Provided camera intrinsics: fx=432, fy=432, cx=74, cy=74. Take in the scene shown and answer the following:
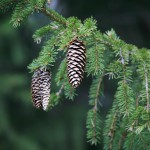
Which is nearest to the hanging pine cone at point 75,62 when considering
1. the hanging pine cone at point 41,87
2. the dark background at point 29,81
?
the hanging pine cone at point 41,87

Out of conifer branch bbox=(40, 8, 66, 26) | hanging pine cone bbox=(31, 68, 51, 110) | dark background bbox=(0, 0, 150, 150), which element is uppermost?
dark background bbox=(0, 0, 150, 150)

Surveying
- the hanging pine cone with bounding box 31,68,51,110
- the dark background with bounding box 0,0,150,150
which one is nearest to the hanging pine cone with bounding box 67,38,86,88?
the hanging pine cone with bounding box 31,68,51,110

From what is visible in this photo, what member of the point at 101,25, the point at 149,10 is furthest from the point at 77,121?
the point at 149,10

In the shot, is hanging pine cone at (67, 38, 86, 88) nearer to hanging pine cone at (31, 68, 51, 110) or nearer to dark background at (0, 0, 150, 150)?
hanging pine cone at (31, 68, 51, 110)

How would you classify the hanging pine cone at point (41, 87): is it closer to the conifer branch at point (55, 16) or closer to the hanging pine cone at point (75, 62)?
the hanging pine cone at point (75, 62)

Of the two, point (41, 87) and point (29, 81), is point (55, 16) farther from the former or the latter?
point (29, 81)

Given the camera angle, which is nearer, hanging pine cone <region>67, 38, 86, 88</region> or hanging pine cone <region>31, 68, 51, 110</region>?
hanging pine cone <region>67, 38, 86, 88</region>

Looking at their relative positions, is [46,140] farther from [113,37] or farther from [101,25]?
[113,37]
